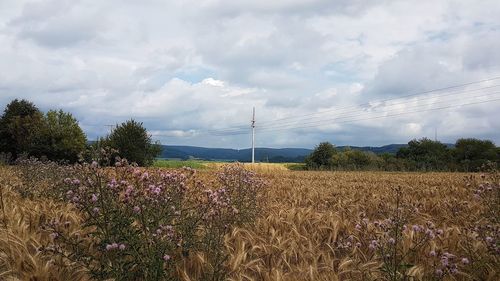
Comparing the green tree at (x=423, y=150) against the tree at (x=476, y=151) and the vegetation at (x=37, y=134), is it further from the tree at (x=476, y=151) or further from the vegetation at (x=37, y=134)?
the vegetation at (x=37, y=134)

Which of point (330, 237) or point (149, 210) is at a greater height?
point (149, 210)

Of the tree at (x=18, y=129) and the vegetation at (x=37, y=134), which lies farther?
the tree at (x=18, y=129)

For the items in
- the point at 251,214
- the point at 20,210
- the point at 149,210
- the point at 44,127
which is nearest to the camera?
the point at 149,210

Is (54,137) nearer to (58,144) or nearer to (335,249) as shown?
(58,144)

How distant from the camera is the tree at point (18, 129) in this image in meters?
67.3

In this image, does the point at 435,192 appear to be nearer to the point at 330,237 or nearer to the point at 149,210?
the point at 330,237

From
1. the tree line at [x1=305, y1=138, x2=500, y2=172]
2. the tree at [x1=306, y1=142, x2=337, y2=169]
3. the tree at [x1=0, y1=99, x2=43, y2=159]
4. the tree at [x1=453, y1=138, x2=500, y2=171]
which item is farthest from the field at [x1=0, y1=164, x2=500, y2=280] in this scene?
the tree at [x1=453, y1=138, x2=500, y2=171]

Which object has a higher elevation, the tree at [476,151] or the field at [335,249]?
the tree at [476,151]

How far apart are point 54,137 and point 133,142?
47.6ft

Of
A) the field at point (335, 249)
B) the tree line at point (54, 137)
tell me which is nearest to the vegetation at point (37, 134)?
the tree line at point (54, 137)

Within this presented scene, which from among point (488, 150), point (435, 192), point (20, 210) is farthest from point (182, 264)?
point (488, 150)

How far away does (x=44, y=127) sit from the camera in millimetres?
69188

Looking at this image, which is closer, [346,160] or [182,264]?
[182,264]

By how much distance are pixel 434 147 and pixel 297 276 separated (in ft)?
323
